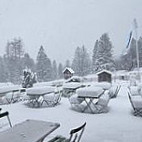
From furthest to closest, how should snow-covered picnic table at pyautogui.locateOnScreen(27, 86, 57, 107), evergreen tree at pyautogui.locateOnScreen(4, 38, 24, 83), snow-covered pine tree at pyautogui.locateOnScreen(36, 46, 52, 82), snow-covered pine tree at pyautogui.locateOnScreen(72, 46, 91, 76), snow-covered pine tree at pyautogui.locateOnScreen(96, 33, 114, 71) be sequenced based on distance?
snow-covered pine tree at pyautogui.locateOnScreen(72, 46, 91, 76) < evergreen tree at pyautogui.locateOnScreen(4, 38, 24, 83) < snow-covered pine tree at pyautogui.locateOnScreen(36, 46, 52, 82) < snow-covered pine tree at pyautogui.locateOnScreen(96, 33, 114, 71) < snow-covered picnic table at pyautogui.locateOnScreen(27, 86, 57, 107)

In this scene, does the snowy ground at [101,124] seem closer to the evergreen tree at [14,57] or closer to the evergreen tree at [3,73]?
the evergreen tree at [14,57]

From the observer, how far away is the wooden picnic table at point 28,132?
9.07ft

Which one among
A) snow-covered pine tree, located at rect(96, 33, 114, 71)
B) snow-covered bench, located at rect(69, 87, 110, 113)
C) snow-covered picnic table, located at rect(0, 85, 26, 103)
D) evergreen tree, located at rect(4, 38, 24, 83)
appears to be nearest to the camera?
snow-covered bench, located at rect(69, 87, 110, 113)

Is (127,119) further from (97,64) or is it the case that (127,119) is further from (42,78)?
(42,78)

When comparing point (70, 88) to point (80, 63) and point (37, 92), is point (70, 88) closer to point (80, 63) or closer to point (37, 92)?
point (37, 92)

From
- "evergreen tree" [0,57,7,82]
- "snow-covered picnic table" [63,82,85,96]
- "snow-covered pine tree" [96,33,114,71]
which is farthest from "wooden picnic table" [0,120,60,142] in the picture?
"evergreen tree" [0,57,7,82]

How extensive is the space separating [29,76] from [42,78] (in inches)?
572

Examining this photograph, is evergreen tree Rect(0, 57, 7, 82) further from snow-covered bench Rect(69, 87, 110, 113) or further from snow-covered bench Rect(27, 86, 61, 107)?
snow-covered bench Rect(69, 87, 110, 113)

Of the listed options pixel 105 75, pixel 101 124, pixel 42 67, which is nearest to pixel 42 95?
pixel 101 124

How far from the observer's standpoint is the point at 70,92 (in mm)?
13383

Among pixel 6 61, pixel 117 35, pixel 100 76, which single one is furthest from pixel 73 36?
pixel 100 76

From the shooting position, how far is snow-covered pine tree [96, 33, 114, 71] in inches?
1280

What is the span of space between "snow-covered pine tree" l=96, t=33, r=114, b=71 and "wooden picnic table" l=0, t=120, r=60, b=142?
96.7ft

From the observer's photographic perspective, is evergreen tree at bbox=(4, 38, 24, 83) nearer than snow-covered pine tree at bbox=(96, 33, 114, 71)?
No
